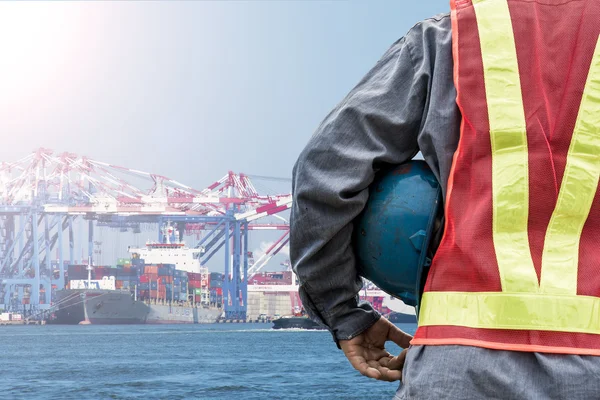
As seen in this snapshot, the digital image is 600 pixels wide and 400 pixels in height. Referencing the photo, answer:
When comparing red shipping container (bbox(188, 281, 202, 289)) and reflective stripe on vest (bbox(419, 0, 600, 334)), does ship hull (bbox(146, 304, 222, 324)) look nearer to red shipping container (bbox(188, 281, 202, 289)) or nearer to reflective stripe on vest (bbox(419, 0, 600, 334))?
red shipping container (bbox(188, 281, 202, 289))

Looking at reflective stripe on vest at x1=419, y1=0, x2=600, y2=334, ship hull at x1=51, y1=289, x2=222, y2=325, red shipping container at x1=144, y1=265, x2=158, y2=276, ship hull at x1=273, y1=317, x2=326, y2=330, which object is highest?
red shipping container at x1=144, y1=265, x2=158, y2=276

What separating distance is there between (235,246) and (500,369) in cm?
4830

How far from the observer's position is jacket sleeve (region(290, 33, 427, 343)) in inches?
29.7

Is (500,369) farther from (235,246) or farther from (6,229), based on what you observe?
(6,229)

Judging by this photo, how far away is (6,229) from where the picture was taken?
54.4 meters

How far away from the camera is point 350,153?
75 centimetres

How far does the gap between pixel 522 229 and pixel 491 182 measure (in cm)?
4

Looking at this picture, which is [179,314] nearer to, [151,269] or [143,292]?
[143,292]

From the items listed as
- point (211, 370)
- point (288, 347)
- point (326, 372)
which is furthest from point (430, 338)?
point (288, 347)

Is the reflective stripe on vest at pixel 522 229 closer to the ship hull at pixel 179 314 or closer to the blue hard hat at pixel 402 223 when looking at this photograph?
the blue hard hat at pixel 402 223

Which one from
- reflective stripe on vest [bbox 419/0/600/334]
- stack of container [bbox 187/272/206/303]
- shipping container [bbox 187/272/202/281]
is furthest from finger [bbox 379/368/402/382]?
shipping container [bbox 187/272/202/281]

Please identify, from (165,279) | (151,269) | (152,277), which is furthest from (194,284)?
(152,277)

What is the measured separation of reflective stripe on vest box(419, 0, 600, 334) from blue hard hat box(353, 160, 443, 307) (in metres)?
0.04

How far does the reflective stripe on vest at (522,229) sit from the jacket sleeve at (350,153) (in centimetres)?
7
